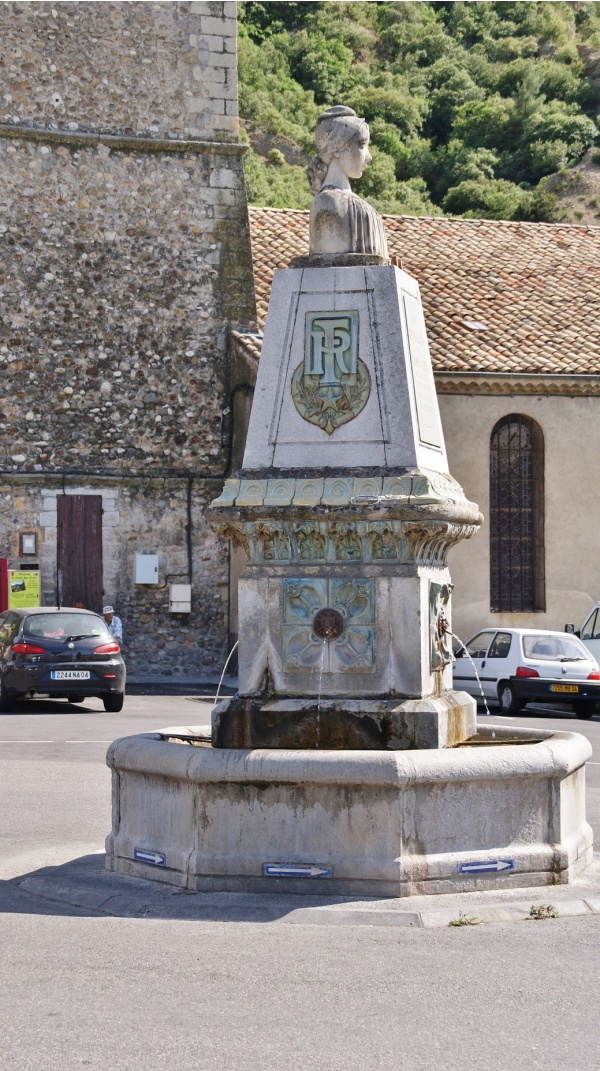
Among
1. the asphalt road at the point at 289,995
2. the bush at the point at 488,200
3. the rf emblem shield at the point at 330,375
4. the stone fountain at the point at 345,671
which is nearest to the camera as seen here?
the asphalt road at the point at 289,995

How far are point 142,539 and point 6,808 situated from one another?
15534mm

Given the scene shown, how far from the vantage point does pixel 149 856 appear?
777 centimetres

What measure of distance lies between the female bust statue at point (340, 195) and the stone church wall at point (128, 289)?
679 inches

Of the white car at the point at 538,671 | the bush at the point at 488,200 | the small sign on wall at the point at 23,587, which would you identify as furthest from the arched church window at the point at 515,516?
the bush at the point at 488,200

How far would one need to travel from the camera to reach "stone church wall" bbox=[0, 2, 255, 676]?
2594cm

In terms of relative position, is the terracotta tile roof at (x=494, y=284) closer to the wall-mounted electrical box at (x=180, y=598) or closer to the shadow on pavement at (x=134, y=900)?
the wall-mounted electrical box at (x=180, y=598)

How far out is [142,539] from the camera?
26297 mm

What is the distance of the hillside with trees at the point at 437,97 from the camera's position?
62.2 m

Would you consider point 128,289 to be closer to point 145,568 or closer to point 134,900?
point 145,568

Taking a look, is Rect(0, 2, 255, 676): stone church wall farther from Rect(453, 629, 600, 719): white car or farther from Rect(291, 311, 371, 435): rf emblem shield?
Rect(291, 311, 371, 435): rf emblem shield

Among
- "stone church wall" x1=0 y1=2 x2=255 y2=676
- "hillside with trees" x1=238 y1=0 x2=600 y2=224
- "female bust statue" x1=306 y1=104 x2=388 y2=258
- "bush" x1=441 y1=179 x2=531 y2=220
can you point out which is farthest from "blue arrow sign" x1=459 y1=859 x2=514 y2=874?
"bush" x1=441 y1=179 x2=531 y2=220

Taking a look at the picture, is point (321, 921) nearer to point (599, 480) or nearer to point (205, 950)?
point (205, 950)

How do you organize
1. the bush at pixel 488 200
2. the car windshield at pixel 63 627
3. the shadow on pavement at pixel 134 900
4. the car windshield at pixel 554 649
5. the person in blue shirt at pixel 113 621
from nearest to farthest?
the shadow on pavement at pixel 134 900 → the car windshield at pixel 63 627 → the car windshield at pixel 554 649 → the person in blue shirt at pixel 113 621 → the bush at pixel 488 200

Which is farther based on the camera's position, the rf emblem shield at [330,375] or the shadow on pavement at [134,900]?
the rf emblem shield at [330,375]
